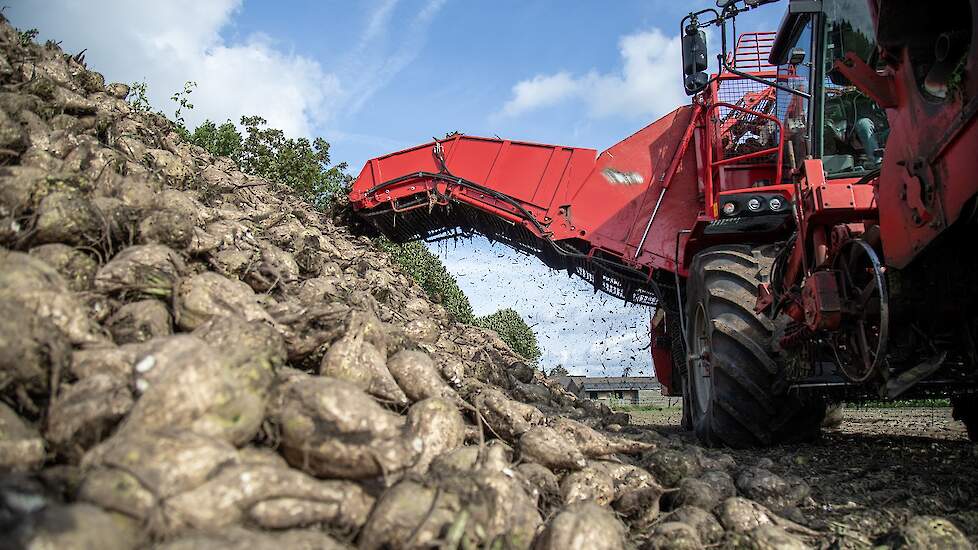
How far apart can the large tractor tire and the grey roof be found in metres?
26.0

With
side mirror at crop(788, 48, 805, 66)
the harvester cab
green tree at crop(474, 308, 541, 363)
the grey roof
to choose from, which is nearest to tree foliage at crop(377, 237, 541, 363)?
green tree at crop(474, 308, 541, 363)

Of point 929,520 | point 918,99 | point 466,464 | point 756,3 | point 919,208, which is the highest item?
point 756,3

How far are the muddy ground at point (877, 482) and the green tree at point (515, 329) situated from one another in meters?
25.5

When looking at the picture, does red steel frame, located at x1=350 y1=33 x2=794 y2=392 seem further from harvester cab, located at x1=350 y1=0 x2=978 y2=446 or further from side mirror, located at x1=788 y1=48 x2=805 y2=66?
side mirror, located at x1=788 y1=48 x2=805 y2=66

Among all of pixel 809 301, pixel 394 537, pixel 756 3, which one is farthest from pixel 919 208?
pixel 394 537

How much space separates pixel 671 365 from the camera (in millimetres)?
9281

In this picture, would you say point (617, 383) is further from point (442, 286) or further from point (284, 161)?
point (284, 161)

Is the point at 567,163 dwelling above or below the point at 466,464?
above

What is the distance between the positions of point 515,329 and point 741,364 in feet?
96.6

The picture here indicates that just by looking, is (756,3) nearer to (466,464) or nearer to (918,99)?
(918,99)

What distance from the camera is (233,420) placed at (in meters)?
2.20

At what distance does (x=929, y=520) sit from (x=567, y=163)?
5.69 meters

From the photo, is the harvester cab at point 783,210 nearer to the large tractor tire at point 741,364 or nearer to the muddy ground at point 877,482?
the large tractor tire at point 741,364

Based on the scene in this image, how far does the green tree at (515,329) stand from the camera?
32050 mm
